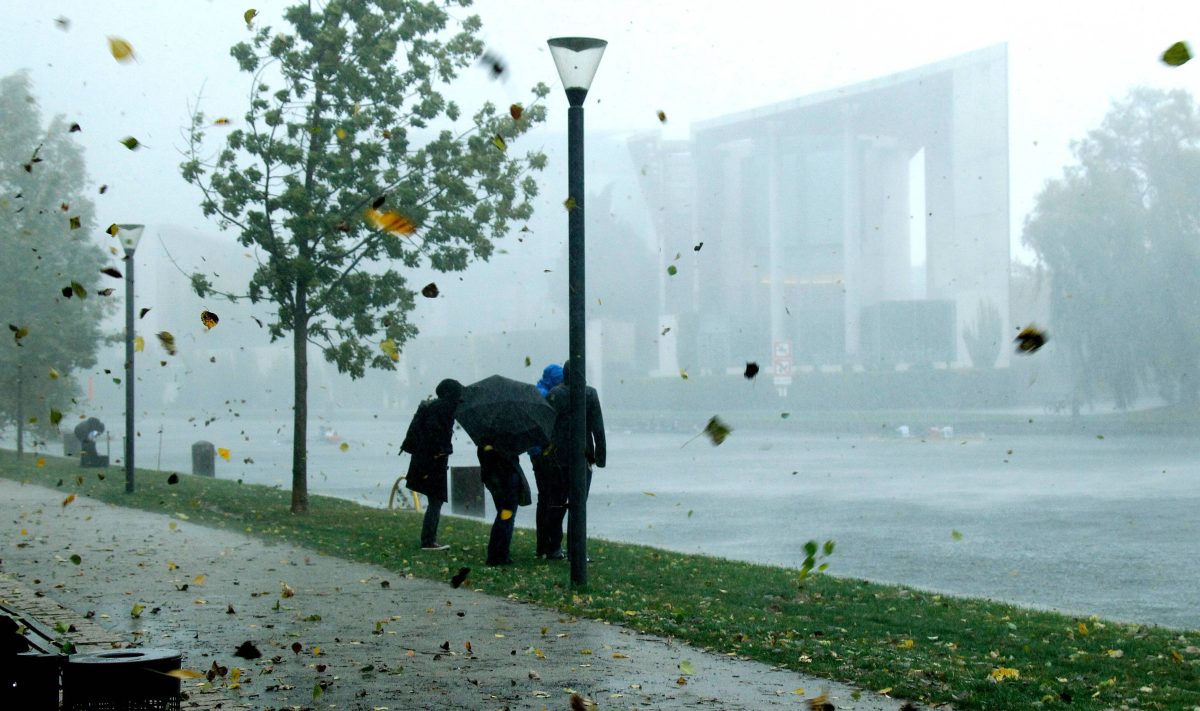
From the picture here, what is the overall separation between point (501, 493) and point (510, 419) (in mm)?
655

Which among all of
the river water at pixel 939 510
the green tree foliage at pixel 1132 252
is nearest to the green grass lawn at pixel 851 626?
the river water at pixel 939 510

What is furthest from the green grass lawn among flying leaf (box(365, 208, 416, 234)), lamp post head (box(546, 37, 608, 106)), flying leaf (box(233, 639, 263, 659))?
flying leaf (box(365, 208, 416, 234))

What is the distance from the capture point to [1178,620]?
11.3 m

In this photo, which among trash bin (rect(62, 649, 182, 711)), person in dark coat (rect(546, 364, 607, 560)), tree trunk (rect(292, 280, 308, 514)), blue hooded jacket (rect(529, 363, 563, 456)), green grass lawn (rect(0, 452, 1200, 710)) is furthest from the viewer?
tree trunk (rect(292, 280, 308, 514))


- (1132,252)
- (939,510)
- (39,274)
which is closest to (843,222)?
(1132,252)

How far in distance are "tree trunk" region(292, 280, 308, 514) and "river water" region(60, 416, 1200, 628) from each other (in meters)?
4.23

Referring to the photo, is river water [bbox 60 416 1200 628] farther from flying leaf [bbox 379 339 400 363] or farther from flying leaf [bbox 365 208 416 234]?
flying leaf [bbox 365 208 416 234]

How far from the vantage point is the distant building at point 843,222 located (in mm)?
83062

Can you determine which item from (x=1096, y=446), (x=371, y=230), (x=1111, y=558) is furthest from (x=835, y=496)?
(x=1096, y=446)

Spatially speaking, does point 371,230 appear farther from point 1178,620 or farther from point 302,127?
point 1178,620

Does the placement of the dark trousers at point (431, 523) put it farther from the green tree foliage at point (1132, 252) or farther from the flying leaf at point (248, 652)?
the green tree foliage at point (1132, 252)

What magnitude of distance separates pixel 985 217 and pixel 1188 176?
1115 inches

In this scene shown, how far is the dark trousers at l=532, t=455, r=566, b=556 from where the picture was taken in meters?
11.9

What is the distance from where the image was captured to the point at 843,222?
281 feet
